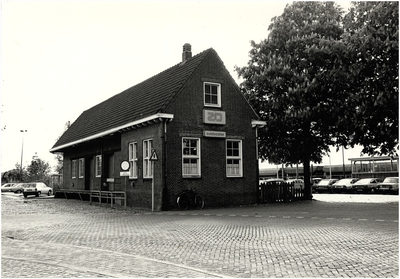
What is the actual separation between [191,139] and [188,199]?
288 cm

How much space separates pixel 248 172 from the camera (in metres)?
23.2

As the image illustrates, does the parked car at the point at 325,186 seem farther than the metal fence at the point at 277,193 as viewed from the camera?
Yes

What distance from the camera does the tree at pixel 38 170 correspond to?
228 ft

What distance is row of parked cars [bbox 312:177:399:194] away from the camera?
39.8 metres

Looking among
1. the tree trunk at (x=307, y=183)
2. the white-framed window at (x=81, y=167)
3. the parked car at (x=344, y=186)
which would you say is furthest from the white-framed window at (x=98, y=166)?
the parked car at (x=344, y=186)

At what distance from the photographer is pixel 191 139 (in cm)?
2158

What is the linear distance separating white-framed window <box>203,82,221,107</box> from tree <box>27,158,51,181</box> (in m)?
52.0

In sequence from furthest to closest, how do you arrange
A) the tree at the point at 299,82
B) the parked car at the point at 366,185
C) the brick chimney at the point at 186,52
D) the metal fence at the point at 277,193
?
1. the parked car at the point at 366,185
2. the brick chimney at the point at 186,52
3. the tree at the point at 299,82
4. the metal fence at the point at 277,193

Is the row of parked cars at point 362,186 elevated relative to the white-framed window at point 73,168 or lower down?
lower down

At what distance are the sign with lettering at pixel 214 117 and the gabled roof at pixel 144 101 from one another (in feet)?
6.02

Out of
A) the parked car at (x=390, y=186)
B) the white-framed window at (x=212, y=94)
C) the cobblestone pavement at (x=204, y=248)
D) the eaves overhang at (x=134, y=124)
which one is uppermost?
the white-framed window at (x=212, y=94)

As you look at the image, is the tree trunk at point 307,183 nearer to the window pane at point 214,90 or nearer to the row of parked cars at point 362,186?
the window pane at point 214,90

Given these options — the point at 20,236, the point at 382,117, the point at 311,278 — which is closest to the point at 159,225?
the point at 20,236

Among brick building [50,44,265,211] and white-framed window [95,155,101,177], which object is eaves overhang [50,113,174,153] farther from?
white-framed window [95,155,101,177]
